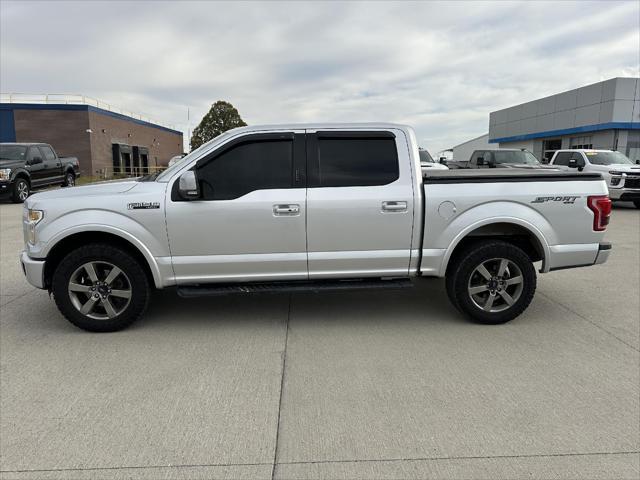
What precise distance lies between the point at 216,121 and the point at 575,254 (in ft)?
207

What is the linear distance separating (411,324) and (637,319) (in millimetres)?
2358

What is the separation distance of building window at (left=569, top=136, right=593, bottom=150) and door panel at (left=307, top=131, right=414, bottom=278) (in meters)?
36.0

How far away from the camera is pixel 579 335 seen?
14.9 feet

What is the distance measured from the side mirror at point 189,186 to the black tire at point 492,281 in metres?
2.60

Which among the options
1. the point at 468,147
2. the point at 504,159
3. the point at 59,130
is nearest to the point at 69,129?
the point at 59,130

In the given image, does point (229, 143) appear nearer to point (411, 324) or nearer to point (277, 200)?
point (277, 200)

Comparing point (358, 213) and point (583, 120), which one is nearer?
point (358, 213)

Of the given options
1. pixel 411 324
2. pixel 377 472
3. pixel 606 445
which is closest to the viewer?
pixel 377 472

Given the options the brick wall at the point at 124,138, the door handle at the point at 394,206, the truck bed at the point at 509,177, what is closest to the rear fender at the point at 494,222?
the truck bed at the point at 509,177

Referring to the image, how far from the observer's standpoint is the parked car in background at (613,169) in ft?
48.3

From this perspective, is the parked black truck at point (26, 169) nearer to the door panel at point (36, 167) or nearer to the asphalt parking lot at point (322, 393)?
the door panel at point (36, 167)

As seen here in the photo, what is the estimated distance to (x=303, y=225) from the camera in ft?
14.6

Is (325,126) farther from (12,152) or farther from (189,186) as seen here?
(12,152)

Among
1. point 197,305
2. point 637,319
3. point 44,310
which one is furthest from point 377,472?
point 44,310
